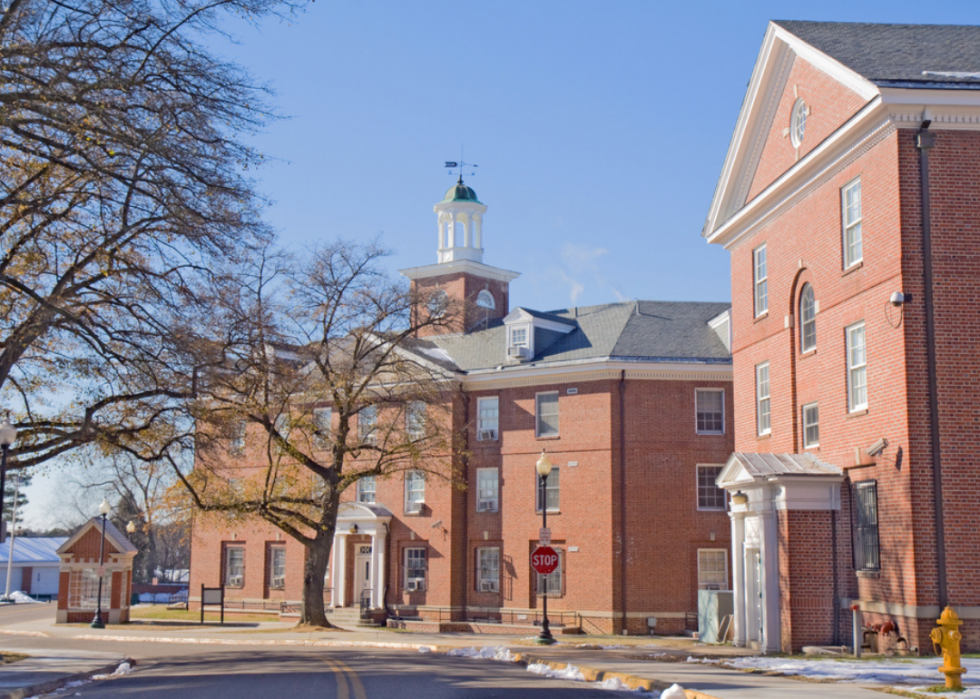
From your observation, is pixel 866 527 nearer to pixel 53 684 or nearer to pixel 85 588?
pixel 53 684

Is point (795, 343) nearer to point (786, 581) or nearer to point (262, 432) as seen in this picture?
point (786, 581)

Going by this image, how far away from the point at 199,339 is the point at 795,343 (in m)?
13.4

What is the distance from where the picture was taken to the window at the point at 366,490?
44.6 metres

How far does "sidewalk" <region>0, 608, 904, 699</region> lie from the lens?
561 inches

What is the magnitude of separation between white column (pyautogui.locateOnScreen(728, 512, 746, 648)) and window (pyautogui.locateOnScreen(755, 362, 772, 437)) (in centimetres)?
319

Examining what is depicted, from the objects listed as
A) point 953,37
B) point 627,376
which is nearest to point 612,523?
point 627,376

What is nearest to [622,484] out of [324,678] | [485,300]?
[485,300]

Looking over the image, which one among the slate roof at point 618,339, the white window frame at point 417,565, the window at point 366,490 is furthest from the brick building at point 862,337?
the window at point 366,490

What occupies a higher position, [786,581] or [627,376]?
[627,376]

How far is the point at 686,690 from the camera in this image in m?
13.9

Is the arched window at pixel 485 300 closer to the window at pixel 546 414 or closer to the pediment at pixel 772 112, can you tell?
the window at pixel 546 414

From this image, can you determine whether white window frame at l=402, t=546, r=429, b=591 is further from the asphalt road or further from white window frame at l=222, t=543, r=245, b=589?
the asphalt road

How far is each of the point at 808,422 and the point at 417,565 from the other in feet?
72.5

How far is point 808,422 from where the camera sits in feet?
79.0
